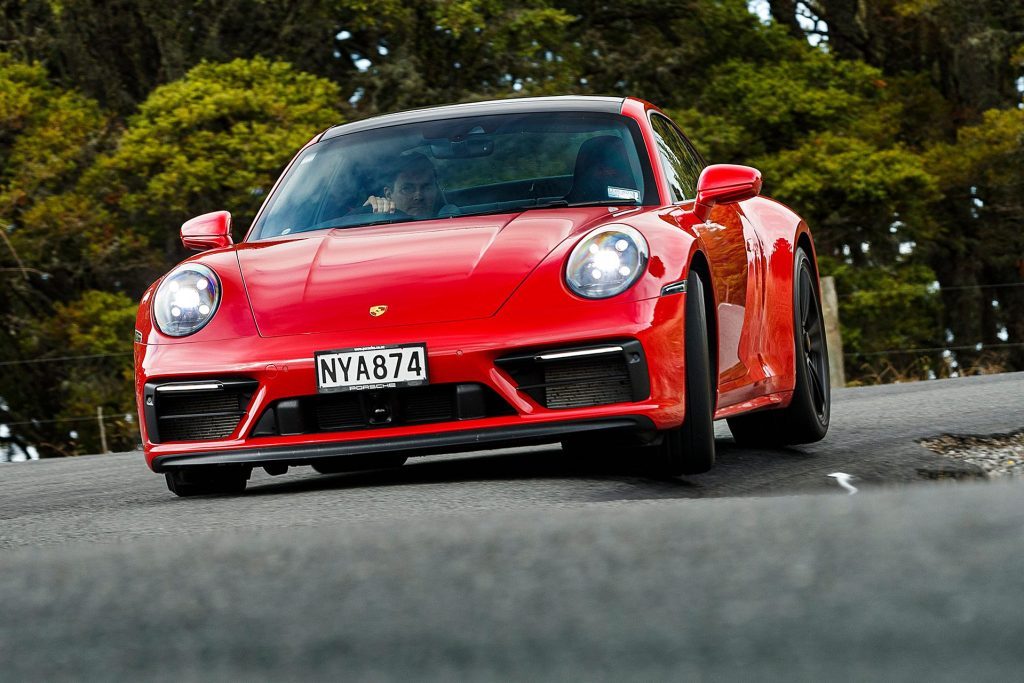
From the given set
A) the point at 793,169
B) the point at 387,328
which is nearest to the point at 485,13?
the point at 793,169

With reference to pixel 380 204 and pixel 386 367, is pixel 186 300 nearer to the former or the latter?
pixel 386 367

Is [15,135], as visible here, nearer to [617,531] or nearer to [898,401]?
[898,401]

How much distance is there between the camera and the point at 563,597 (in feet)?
7.09

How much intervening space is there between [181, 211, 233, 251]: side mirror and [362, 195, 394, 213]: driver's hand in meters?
0.55

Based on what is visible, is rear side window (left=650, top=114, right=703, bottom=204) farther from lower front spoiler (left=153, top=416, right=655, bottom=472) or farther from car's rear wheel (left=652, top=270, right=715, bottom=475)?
lower front spoiler (left=153, top=416, right=655, bottom=472)

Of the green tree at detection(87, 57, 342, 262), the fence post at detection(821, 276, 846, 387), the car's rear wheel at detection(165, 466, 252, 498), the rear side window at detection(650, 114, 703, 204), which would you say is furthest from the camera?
the green tree at detection(87, 57, 342, 262)

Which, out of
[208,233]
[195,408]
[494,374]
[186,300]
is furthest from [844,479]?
[208,233]

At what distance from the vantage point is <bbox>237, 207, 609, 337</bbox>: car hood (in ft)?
15.8

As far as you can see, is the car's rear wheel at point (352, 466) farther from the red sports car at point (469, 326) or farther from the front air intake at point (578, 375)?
the front air intake at point (578, 375)

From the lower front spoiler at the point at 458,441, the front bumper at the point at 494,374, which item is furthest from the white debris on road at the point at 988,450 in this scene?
the lower front spoiler at the point at 458,441

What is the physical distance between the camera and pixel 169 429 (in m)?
5.06

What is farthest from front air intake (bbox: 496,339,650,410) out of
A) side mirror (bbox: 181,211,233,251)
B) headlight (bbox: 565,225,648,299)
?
side mirror (bbox: 181,211,233,251)

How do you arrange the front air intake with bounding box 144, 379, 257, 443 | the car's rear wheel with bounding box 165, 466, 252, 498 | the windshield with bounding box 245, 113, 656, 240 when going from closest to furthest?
the front air intake with bounding box 144, 379, 257, 443 → the car's rear wheel with bounding box 165, 466, 252, 498 → the windshield with bounding box 245, 113, 656, 240

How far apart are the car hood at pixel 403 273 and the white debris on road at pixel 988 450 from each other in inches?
73.9
